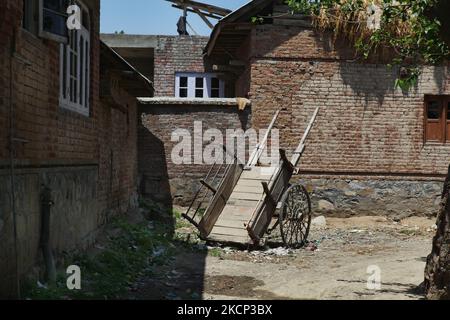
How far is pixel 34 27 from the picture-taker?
5.75 meters

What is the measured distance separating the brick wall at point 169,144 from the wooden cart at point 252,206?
304 centimetres

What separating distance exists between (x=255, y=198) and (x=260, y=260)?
1.38 m

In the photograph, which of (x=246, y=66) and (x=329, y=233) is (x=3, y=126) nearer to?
(x=329, y=233)

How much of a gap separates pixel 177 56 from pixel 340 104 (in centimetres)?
626

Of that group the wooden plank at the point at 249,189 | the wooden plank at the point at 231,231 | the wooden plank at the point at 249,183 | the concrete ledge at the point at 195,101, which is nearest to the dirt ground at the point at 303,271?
the wooden plank at the point at 231,231

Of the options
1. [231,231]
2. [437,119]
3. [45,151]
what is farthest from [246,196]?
[437,119]

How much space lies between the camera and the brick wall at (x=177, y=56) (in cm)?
1770

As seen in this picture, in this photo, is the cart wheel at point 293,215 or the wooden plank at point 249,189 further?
the wooden plank at point 249,189

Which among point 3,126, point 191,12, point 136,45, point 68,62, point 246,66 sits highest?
point 191,12

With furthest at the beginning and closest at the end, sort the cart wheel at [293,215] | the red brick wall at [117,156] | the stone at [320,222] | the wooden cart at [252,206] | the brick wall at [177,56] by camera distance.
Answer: the brick wall at [177,56], the stone at [320,222], the cart wheel at [293,215], the wooden cart at [252,206], the red brick wall at [117,156]

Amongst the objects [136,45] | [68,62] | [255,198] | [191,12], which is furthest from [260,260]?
[191,12]

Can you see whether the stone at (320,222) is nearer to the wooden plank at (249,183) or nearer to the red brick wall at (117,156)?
the wooden plank at (249,183)

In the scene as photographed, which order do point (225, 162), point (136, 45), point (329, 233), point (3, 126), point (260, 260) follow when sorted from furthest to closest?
1. point (136, 45)
2. point (225, 162)
3. point (329, 233)
4. point (260, 260)
5. point (3, 126)

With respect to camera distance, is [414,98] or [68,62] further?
[414,98]
